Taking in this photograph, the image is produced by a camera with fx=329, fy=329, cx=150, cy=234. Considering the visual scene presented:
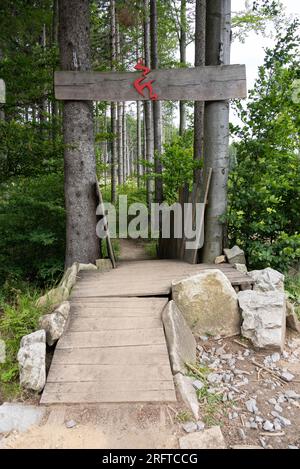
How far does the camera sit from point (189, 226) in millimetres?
5891

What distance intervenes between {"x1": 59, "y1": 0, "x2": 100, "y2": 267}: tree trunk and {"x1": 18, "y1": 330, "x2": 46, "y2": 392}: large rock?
8.47 feet

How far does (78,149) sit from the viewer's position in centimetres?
536

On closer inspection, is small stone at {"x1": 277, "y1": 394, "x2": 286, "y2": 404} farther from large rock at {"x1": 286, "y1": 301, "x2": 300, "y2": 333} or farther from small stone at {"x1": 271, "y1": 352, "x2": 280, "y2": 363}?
large rock at {"x1": 286, "y1": 301, "x2": 300, "y2": 333}

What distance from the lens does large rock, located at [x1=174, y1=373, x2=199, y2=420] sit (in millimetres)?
2713

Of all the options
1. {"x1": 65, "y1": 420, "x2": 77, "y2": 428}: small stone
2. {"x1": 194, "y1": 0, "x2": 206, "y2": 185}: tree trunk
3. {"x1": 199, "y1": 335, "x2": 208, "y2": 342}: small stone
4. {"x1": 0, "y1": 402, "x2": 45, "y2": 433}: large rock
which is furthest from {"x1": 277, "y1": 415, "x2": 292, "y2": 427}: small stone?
{"x1": 194, "y1": 0, "x2": 206, "y2": 185}: tree trunk

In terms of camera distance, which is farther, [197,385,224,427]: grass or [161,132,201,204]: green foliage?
[161,132,201,204]: green foliage

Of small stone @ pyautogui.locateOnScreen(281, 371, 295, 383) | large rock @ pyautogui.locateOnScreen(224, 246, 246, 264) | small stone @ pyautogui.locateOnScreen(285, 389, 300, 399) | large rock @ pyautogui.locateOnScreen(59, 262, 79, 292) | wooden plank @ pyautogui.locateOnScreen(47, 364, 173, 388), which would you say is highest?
large rock @ pyautogui.locateOnScreen(224, 246, 246, 264)

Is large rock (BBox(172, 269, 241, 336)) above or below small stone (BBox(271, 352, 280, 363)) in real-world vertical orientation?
above

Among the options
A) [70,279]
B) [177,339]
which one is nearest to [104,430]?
[177,339]

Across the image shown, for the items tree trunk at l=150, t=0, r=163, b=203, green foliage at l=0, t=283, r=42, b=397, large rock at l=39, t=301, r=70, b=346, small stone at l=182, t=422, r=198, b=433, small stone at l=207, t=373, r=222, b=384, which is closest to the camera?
small stone at l=182, t=422, r=198, b=433

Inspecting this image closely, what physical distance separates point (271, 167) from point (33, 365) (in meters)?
4.15

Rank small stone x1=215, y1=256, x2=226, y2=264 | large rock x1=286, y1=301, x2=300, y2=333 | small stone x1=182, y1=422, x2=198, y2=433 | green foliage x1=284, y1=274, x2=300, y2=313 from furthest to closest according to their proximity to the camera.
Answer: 1. small stone x1=215, y1=256, x2=226, y2=264
2. green foliage x1=284, y1=274, x2=300, y2=313
3. large rock x1=286, y1=301, x2=300, y2=333
4. small stone x1=182, y1=422, x2=198, y2=433

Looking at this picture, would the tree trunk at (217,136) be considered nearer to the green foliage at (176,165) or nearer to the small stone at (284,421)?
the green foliage at (176,165)

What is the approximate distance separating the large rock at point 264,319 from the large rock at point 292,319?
1.24ft
